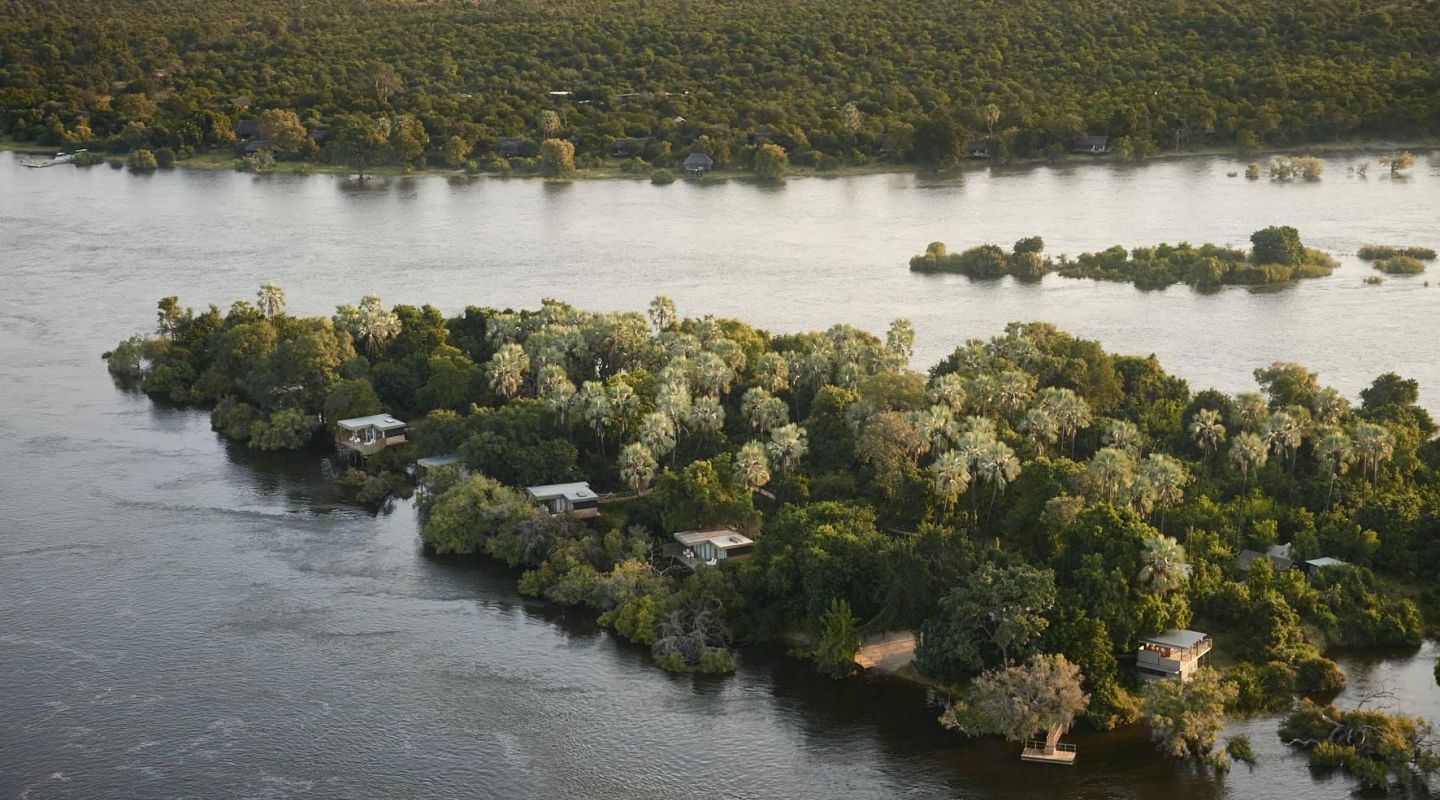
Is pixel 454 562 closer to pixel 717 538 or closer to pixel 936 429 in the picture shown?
pixel 717 538

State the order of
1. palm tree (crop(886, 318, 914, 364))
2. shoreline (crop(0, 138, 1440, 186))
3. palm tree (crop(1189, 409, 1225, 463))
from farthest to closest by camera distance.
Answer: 1. shoreline (crop(0, 138, 1440, 186))
2. palm tree (crop(886, 318, 914, 364))
3. palm tree (crop(1189, 409, 1225, 463))

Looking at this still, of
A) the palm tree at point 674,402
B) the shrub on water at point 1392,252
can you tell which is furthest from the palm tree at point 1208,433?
the shrub on water at point 1392,252

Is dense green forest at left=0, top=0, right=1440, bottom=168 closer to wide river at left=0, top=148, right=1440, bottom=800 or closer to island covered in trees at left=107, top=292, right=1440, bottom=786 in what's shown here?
wide river at left=0, top=148, right=1440, bottom=800

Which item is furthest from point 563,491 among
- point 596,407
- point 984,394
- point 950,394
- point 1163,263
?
point 1163,263

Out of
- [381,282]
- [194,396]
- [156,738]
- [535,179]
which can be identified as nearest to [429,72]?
[535,179]

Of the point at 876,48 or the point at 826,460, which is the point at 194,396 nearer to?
the point at 826,460

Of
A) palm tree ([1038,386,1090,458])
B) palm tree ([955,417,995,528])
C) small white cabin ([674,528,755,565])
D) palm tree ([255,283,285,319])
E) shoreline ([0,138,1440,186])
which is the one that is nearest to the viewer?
small white cabin ([674,528,755,565])

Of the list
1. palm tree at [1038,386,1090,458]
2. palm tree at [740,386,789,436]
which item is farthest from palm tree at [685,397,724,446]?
palm tree at [1038,386,1090,458]

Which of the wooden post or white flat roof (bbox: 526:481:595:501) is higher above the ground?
white flat roof (bbox: 526:481:595:501)
